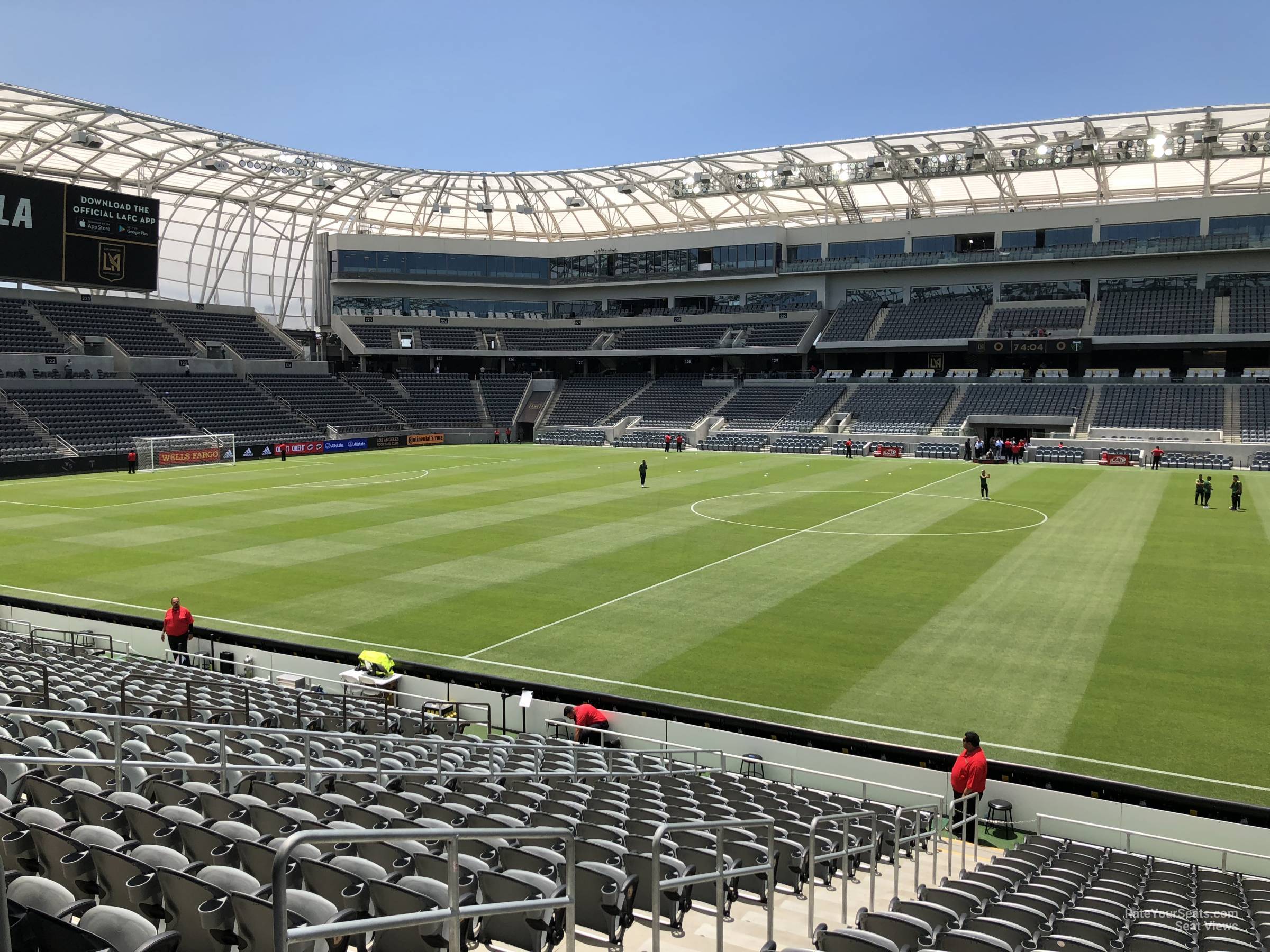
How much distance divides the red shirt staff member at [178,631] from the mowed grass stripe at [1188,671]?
15931mm

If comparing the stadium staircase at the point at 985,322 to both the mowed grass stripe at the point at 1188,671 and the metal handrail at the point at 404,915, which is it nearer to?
the mowed grass stripe at the point at 1188,671

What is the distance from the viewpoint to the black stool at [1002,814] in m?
11.9

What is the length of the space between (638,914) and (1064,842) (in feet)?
20.1

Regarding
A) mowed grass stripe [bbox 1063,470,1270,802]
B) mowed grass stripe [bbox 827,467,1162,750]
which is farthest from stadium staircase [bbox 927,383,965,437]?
mowed grass stripe [bbox 1063,470,1270,802]

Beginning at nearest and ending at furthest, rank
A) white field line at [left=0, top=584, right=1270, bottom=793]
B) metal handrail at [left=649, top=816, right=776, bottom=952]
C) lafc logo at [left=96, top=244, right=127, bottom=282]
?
metal handrail at [left=649, top=816, right=776, bottom=952] → white field line at [left=0, top=584, right=1270, bottom=793] → lafc logo at [left=96, top=244, right=127, bottom=282]

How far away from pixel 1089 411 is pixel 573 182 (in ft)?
145

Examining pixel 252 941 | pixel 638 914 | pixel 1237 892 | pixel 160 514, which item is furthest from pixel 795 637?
pixel 160 514

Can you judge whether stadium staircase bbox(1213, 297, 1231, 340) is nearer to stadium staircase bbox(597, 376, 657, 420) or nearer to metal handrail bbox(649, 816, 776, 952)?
stadium staircase bbox(597, 376, 657, 420)

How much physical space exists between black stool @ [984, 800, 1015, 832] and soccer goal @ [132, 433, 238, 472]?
5223cm

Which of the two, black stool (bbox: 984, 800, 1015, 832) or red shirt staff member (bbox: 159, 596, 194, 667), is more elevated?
red shirt staff member (bbox: 159, 596, 194, 667)

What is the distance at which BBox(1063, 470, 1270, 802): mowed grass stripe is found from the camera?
1402cm

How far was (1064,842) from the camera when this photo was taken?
10.9 metres

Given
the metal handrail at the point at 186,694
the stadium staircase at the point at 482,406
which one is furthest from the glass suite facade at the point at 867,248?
the metal handrail at the point at 186,694

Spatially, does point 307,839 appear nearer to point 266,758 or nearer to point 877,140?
point 266,758
